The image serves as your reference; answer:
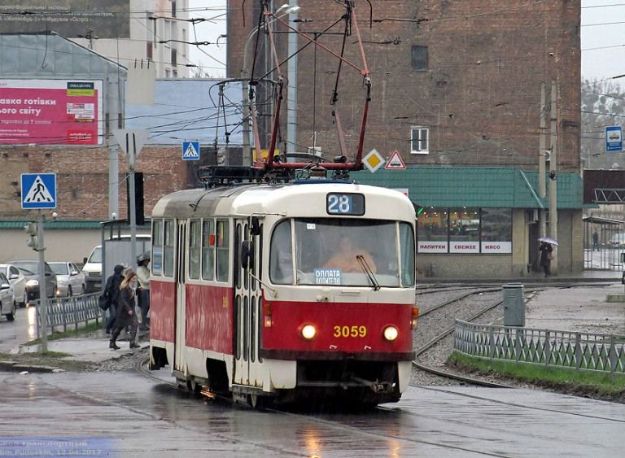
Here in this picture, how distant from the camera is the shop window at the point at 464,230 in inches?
2474

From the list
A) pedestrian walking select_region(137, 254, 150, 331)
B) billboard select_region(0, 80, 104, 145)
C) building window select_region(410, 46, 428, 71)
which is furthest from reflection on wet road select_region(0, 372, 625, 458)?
billboard select_region(0, 80, 104, 145)

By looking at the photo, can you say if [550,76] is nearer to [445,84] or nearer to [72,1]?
[445,84]

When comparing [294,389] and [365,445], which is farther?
[294,389]

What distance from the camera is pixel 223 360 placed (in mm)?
16781

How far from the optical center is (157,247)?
20.1 m

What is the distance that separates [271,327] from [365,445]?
3.37m

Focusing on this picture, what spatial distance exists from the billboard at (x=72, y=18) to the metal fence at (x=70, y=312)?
152 feet

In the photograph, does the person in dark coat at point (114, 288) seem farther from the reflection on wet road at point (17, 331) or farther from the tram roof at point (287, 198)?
the tram roof at point (287, 198)

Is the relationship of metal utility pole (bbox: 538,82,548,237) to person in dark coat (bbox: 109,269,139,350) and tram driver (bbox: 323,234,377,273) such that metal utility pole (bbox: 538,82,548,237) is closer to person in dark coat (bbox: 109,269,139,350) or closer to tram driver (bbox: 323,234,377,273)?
person in dark coat (bbox: 109,269,139,350)

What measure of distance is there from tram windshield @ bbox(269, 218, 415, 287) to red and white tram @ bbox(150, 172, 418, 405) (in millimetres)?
11

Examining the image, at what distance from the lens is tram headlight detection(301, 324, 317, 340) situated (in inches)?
605

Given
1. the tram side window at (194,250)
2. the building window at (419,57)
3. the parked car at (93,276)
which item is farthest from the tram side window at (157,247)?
the building window at (419,57)

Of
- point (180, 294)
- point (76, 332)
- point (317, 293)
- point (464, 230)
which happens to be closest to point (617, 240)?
point (464, 230)

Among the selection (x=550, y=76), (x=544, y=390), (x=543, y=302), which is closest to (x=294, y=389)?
(x=544, y=390)
